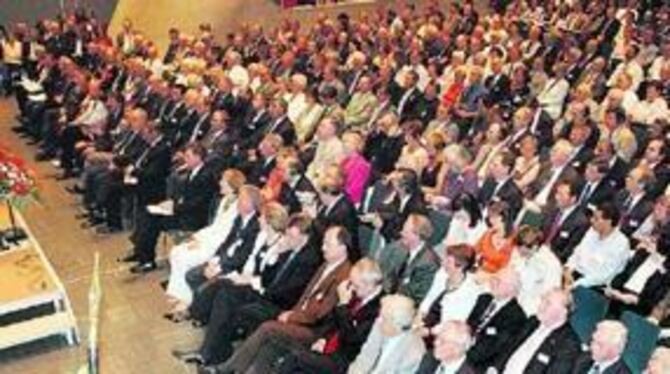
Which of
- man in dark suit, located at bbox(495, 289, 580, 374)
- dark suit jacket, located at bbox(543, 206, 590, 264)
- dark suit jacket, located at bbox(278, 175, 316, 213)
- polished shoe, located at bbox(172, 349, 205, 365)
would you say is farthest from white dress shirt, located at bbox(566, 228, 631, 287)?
polished shoe, located at bbox(172, 349, 205, 365)

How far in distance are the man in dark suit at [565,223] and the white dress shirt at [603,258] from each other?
0.30 m

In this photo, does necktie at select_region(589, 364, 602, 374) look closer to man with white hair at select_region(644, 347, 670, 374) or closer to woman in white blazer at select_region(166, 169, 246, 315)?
man with white hair at select_region(644, 347, 670, 374)

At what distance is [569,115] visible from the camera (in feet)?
29.3

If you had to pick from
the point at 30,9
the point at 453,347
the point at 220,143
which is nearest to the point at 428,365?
the point at 453,347

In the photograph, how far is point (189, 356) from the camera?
21.0 feet

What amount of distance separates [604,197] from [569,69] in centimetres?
393

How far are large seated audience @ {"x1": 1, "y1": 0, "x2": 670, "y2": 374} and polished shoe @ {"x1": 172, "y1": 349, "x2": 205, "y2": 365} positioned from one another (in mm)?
32

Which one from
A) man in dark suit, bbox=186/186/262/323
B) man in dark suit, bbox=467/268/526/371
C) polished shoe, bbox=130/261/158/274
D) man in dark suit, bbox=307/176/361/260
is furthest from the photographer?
polished shoe, bbox=130/261/158/274

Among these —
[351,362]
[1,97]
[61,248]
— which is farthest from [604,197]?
[1,97]

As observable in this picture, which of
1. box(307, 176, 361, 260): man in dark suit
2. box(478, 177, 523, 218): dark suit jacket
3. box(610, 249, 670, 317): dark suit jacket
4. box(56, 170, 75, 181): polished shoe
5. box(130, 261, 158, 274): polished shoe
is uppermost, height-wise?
box(307, 176, 361, 260): man in dark suit

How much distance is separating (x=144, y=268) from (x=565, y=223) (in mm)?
3582

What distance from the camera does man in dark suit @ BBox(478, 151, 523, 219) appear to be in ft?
24.1

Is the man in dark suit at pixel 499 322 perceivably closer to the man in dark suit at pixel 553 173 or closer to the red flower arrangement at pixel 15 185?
the man in dark suit at pixel 553 173

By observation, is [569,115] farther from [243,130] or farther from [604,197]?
[243,130]
